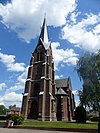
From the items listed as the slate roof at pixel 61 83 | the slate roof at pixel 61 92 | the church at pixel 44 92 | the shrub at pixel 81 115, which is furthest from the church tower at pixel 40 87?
the shrub at pixel 81 115

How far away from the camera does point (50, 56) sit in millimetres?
57594

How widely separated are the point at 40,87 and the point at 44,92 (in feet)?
6.68

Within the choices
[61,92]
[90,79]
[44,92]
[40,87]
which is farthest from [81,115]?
[61,92]

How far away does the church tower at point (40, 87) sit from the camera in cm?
4719

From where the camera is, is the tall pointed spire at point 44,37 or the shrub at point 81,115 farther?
the tall pointed spire at point 44,37

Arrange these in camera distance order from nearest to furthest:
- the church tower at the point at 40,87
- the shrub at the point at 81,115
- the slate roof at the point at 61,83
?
the shrub at the point at 81,115 < the church tower at the point at 40,87 < the slate roof at the point at 61,83

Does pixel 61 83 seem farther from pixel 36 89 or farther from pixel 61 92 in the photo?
pixel 36 89

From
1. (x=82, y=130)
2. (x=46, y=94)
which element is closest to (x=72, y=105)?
(x=46, y=94)

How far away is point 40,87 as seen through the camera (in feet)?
164

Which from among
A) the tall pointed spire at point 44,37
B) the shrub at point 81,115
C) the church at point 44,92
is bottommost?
the shrub at point 81,115

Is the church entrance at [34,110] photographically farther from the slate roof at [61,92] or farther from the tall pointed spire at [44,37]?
the tall pointed spire at [44,37]

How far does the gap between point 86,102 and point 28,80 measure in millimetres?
19987

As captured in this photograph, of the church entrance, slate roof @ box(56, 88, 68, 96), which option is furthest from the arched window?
slate roof @ box(56, 88, 68, 96)

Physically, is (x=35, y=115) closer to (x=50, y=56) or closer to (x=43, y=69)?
(x=43, y=69)
